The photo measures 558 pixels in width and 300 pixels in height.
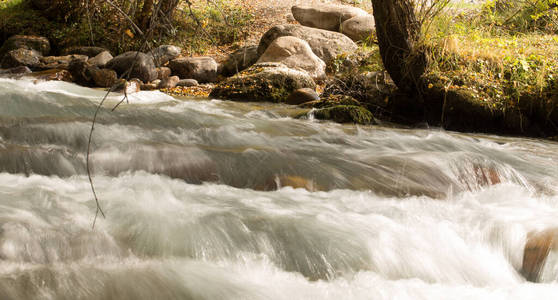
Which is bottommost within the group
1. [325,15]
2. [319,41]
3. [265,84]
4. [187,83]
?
[187,83]

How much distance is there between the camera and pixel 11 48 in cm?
1111

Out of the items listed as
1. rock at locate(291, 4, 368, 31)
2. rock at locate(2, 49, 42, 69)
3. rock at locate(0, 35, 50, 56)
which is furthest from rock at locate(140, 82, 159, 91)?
rock at locate(291, 4, 368, 31)

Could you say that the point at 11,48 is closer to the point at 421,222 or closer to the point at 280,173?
the point at 280,173

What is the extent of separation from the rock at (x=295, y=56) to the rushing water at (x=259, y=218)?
4544mm

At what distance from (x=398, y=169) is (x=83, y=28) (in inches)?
427

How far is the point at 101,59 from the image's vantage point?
10570 millimetres

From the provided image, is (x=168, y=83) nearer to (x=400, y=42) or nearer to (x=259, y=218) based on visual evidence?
(x=400, y=42)

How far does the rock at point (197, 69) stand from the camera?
1029 cm

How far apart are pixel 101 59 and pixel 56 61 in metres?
0.96

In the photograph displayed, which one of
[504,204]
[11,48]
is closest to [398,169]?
[504,204]

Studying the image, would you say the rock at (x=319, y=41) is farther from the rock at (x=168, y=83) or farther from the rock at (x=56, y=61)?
the rock at (x=56, y=61)

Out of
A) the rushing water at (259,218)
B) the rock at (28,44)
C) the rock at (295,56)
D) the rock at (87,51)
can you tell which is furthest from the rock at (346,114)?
the rock at (28,44)

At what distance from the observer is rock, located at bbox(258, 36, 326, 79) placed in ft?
31.0

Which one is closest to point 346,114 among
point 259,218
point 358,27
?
point 259,218
